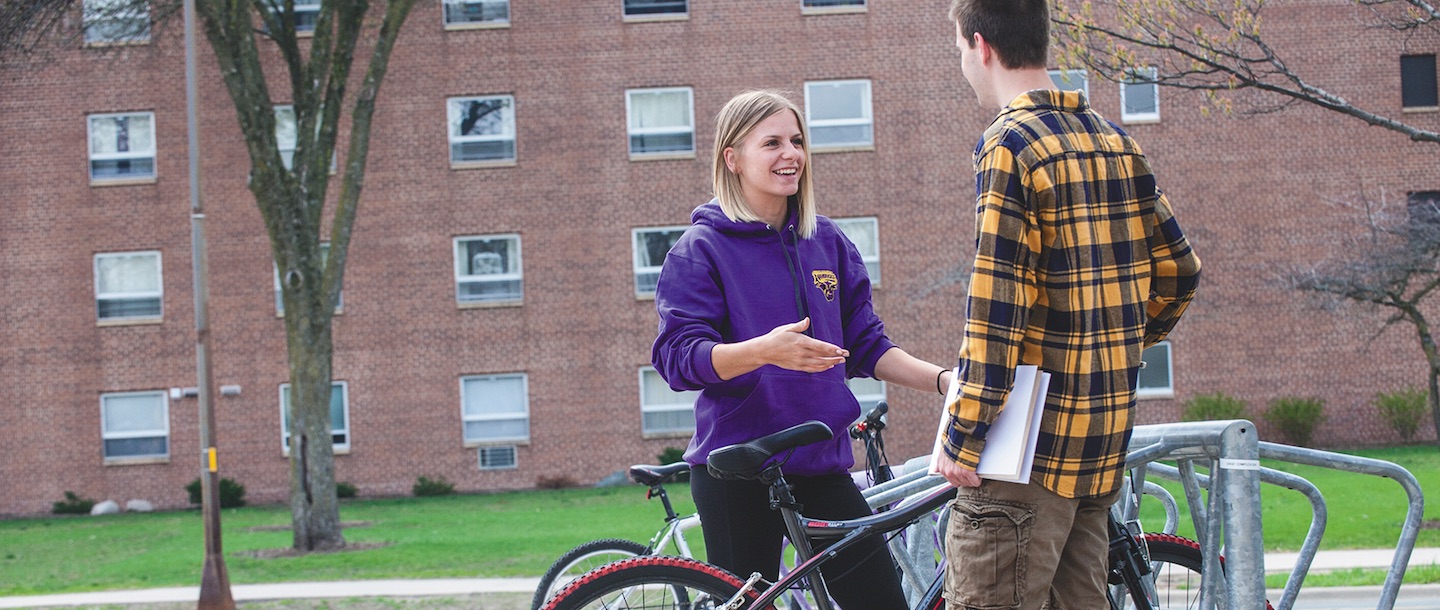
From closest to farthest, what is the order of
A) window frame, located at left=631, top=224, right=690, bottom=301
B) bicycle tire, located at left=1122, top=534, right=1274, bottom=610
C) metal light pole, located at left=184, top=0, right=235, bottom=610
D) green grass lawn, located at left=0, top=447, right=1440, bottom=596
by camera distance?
bicycle tire, located at left=1122, top=534, right=1274, bottom=610 < metal light pole, located at left=184, top=0, right=235, bottom=610 < green grass lawn, located at left=0, top=447, right=1440, bottom=596 < window frame, located at left=631, top=224, right=690, bottom=301

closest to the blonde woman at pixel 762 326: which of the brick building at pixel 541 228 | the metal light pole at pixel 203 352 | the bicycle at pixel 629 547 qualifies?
the bicycle at pixel 629 547

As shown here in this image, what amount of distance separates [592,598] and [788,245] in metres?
1.02

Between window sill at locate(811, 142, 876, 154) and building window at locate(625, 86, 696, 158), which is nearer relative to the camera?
window sill at locate(811, 142, 876, 154)

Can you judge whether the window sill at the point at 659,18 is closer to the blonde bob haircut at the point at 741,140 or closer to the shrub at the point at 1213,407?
the shrub at the point at 1213,407

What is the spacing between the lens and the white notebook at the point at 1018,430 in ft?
8.68

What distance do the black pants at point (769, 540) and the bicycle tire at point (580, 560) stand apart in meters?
2.29

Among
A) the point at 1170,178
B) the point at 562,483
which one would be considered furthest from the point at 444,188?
the point at 1170,178

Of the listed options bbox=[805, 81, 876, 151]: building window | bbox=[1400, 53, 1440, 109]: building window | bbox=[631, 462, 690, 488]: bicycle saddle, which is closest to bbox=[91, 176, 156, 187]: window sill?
bbox=[805, 81, 876, 151]: building window

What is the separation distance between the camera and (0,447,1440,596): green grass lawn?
14.2 metres

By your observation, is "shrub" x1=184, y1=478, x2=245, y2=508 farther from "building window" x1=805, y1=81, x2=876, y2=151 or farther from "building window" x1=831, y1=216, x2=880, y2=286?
"building window" x1=805, y1=81, x2=876, y2=151

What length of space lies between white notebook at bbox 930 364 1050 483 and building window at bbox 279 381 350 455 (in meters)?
26.8

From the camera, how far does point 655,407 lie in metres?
28.4

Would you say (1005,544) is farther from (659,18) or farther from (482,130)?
(482,130)

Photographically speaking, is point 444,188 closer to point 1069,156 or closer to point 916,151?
point 916,151
